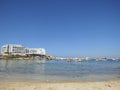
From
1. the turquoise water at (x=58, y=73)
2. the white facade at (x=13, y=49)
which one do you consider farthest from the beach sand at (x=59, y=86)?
the white facade at (x=13, y=49)

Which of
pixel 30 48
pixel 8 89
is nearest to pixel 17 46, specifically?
pixel 30 48

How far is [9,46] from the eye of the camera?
174 m

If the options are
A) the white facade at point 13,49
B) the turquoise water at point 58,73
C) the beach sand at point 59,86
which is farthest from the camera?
the white facade at point 13,49

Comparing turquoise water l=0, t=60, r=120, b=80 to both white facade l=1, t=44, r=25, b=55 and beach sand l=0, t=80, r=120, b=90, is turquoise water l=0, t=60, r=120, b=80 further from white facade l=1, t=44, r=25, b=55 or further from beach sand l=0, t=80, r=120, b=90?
white facade l=1, t=44, r=25, b=55

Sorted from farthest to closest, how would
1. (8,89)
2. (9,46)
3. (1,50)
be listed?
(1,50) → (9,46) → (8,89)

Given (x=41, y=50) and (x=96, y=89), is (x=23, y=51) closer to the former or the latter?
(x=41, y=50)

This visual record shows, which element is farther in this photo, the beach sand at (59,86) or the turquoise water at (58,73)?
the turquoise water at (58,73)

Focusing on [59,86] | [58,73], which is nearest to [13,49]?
[58,73]

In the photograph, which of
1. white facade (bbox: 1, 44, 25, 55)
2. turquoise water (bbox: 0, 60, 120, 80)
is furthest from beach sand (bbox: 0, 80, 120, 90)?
white facade (bbox: 1, 44, 25, 55)

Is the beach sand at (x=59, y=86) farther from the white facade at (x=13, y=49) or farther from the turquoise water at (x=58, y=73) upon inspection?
the white facade at (x=13, y=49)

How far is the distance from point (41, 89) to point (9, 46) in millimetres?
170950

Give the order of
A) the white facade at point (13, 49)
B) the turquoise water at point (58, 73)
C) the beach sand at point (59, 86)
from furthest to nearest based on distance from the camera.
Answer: the white facade at point (13, 49) → the turquoise water at point (58, 73) → the beach sand at point (59, 86)

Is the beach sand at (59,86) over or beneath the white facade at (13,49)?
beneath

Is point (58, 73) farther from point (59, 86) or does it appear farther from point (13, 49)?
point (13, 49)
